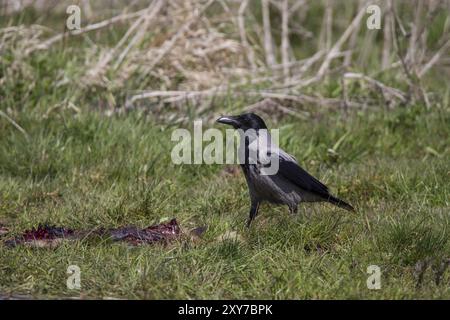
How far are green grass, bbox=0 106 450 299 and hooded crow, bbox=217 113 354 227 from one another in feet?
0.39

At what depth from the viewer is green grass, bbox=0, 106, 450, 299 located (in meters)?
4.35

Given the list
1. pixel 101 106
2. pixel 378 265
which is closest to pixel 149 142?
pixel 101 106

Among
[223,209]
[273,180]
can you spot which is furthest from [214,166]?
[273,180]

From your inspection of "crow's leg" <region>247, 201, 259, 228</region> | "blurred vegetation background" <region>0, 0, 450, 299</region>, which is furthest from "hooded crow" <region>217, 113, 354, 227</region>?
"blurred vegetation background" <region>0, 0, 450, 299</region>

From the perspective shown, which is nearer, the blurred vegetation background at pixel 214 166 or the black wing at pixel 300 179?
the blurred vegetation background at pixel 214 166

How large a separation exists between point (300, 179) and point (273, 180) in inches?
7.0

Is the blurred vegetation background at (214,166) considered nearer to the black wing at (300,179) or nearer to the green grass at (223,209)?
the green grass at (223,209)

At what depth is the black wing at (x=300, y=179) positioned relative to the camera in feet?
18.4

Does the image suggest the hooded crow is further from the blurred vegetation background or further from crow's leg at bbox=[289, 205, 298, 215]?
the blurred vegetation background

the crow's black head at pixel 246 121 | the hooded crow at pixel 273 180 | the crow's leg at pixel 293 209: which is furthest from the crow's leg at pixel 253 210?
the crow's black head at pixel 246 121

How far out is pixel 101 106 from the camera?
7.66 metres

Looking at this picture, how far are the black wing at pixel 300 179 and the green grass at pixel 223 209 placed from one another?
0.49 feet

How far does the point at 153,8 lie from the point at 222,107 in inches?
52.1

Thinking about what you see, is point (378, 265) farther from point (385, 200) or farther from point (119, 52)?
point (119, 52)
